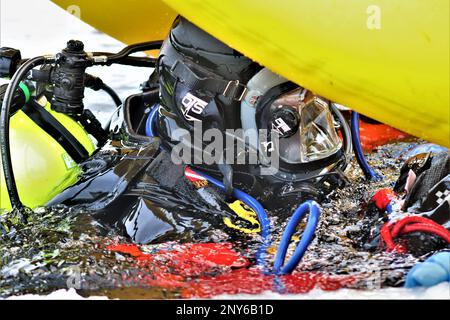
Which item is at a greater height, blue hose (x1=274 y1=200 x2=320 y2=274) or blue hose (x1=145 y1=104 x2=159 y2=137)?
blue hose (x1=145 y1=104 x2=159 y2=137)

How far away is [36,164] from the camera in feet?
8.17

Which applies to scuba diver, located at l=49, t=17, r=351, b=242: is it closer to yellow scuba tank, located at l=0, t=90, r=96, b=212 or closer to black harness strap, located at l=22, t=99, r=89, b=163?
yellow scuba tank, located at l=0, t=90, r=96, b=212

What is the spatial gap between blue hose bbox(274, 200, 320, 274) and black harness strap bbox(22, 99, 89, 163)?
3.10 feet

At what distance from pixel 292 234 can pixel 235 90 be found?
1.60ft

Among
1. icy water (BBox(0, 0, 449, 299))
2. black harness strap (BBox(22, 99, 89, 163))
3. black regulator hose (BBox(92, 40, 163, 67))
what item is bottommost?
icy water (BBox(0, 0, 449, 299))

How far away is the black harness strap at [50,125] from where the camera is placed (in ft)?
8.42

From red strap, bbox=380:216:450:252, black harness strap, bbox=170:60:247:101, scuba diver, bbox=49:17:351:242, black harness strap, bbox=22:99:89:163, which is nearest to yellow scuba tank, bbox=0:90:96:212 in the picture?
black harness strap, bbox=22:99:89:163

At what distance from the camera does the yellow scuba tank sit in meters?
2.46

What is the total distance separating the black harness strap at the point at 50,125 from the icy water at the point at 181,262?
0.32m

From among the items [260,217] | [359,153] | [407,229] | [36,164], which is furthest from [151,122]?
[407,229]

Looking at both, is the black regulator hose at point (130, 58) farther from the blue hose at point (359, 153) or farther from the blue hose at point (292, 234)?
the blue hose at point (292, 234)

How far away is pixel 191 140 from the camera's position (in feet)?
7.37
